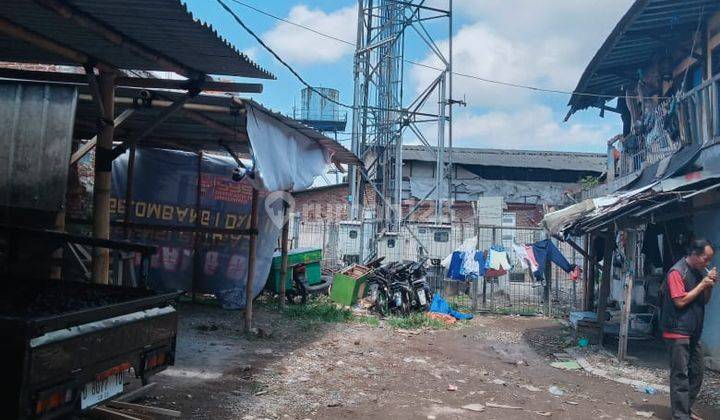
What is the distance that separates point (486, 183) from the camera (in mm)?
27312

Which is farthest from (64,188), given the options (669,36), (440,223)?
(440,223)

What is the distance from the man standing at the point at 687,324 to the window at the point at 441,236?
10.8 m

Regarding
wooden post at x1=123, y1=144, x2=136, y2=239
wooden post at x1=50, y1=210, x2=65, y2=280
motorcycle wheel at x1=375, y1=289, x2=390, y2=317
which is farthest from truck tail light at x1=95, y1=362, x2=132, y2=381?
motorcycle wheel at x1=375, y1=289, x2=390, y2=317

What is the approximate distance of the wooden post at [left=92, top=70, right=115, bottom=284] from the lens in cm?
567

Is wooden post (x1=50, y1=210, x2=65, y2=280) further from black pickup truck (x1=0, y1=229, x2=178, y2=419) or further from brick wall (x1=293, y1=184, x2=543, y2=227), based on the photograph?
brick wall (x1=293, y1=184, x2=543, y2=227)

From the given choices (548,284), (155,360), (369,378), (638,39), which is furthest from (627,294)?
(155,360)

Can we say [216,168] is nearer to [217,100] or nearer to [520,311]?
[217,100]

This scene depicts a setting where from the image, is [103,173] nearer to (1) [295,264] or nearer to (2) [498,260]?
(1) [295,264]

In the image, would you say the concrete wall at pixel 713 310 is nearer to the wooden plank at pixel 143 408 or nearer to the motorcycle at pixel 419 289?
the motorcycle at pixel 419 289

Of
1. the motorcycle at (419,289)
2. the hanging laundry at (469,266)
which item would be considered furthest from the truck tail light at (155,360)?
the hanging laundry at (469,266)

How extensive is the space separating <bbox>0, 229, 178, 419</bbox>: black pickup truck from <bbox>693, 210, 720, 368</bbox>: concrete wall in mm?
6869

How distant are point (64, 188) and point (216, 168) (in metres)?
5.42

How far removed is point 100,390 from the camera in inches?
138

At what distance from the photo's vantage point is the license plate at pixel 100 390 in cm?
333
